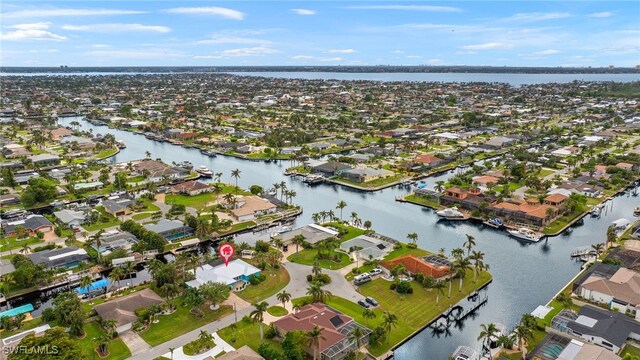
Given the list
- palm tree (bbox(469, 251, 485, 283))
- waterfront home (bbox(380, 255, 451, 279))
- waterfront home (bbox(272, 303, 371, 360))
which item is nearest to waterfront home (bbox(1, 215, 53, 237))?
waterfront home (bbox(272, 303, 371, 360))

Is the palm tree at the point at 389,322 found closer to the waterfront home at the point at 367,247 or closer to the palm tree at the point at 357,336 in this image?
the palm tree at the point at 357,336

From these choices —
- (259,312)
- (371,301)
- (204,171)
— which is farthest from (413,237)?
(204,171)

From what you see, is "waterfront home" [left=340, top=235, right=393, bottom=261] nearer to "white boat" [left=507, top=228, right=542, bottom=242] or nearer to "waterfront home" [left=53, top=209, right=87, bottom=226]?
"white boat" [left=507, top=228, right=542, bottom=242]

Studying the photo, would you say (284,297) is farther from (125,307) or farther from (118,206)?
(118,206)

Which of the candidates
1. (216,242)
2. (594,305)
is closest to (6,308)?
(216,242)

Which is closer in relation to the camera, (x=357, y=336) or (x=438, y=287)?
(x=357, y=336)
